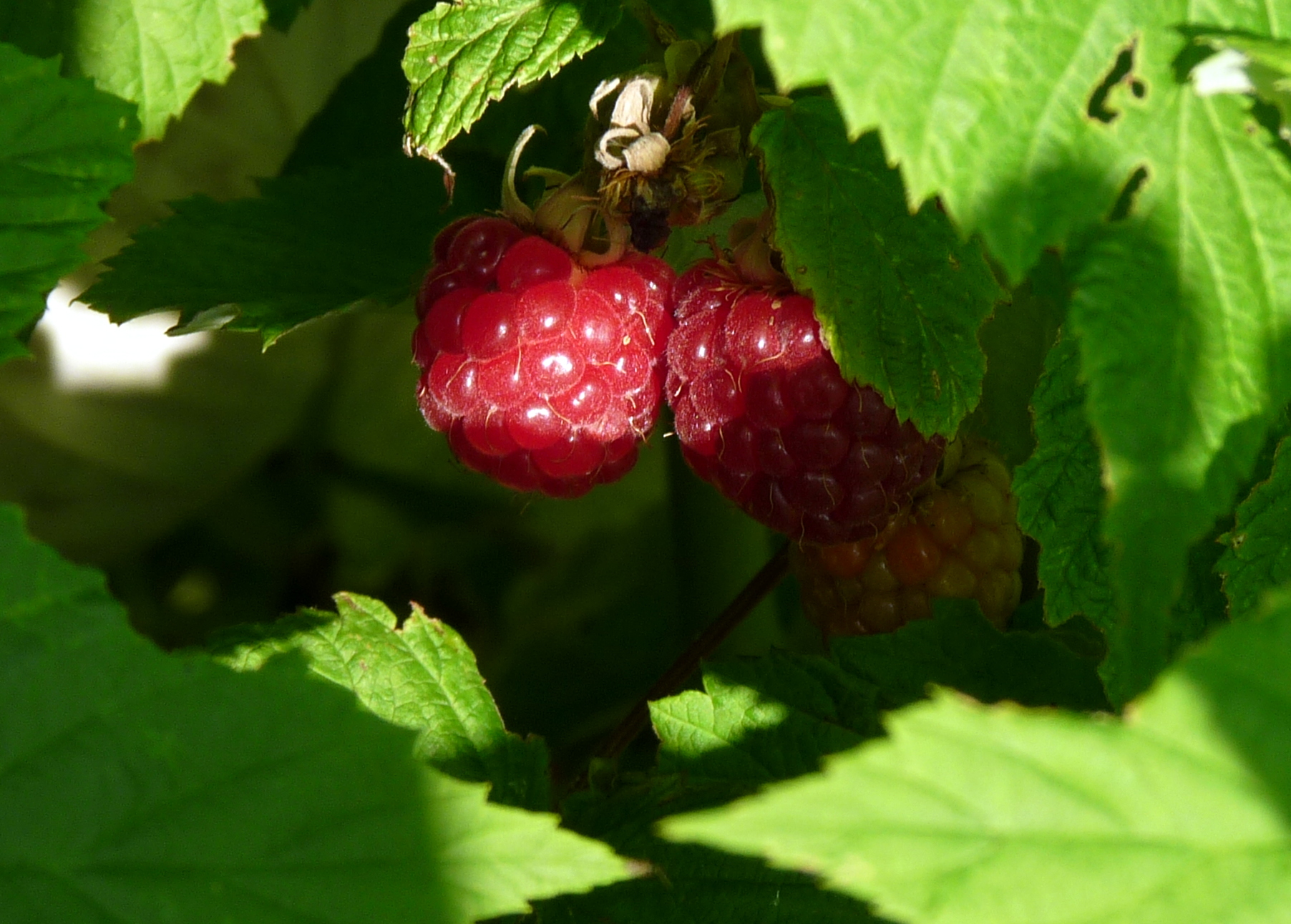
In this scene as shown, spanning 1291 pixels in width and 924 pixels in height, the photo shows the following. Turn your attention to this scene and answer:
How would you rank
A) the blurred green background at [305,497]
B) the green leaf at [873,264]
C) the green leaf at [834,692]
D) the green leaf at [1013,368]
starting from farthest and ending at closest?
the blurred green background at [305,497] < the green leaf at [1013,368] < the green leaf at [834,692] < the green leaf at [873,264]

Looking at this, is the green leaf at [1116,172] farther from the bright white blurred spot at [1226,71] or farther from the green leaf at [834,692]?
the green leaf at [834,692]

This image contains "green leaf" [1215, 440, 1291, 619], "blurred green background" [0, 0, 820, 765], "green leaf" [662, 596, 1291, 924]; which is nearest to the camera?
"green leaf" [662, 596, 1291, 924]

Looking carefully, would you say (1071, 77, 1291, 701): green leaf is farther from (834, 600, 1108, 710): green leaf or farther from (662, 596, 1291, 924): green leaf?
(834, 600, 1108, 710): green leaf

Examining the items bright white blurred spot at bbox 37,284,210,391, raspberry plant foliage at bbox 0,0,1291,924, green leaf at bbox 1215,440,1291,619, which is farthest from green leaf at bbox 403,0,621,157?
bright white blurred spot at bbox 37,284,210,391

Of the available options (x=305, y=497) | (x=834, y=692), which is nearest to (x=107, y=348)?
(x=305, y=497)

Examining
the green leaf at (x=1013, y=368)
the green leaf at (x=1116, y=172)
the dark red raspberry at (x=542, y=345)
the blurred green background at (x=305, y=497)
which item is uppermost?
the green leaf at (x=1116, y=172)

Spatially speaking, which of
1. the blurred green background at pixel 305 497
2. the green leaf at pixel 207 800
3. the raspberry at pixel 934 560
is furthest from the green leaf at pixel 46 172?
the blurred green background at pixel 305 497
